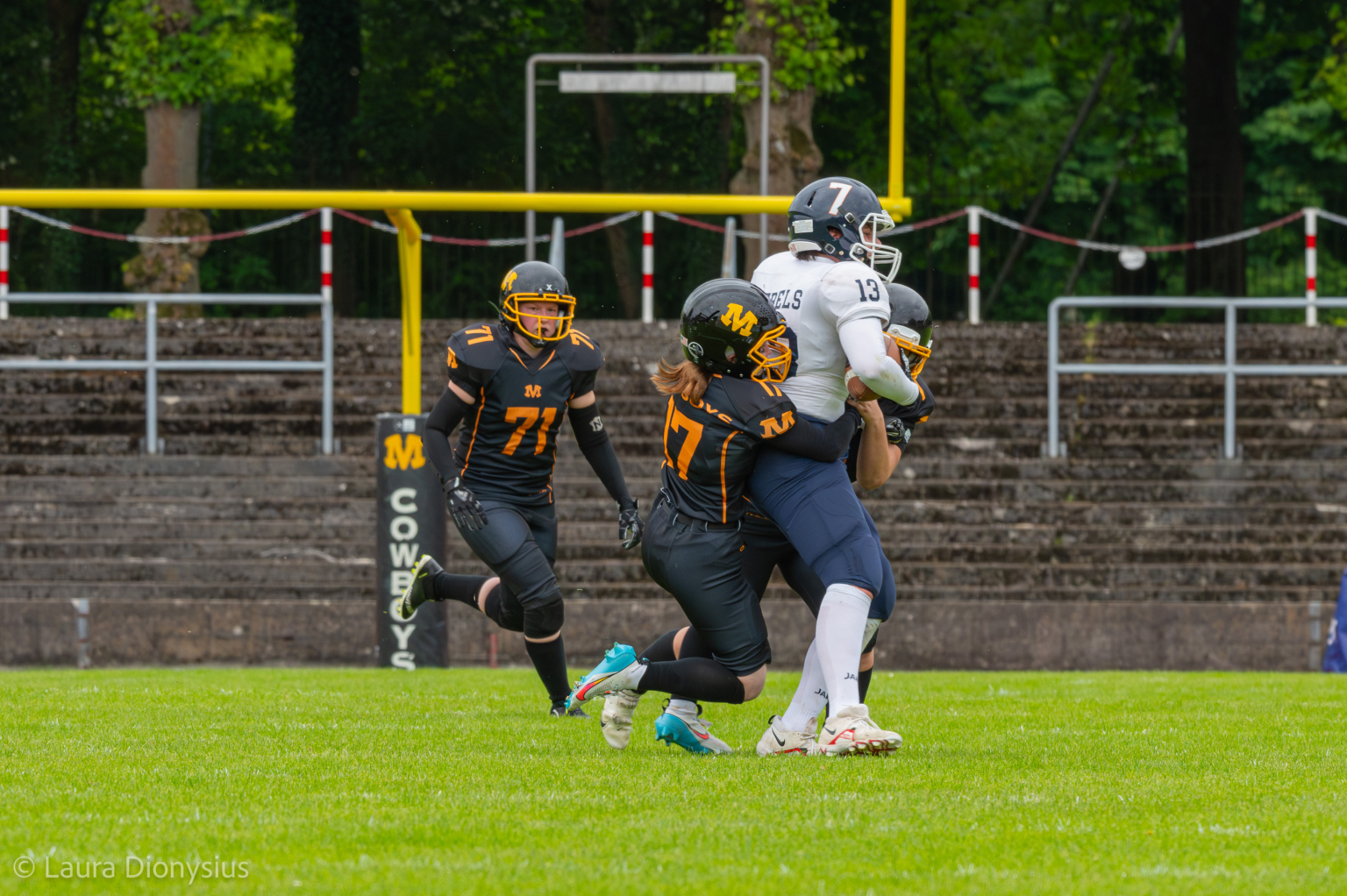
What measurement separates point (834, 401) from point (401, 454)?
560 cm

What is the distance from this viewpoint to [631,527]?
734cm

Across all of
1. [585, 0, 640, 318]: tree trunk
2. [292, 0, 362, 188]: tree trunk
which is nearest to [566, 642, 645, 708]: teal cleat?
[585, 0, 640, 318]: tree trunk

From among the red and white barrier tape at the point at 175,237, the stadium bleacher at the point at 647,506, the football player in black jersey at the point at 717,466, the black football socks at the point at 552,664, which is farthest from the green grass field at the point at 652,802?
the red and white barrier tape at the point at 175,237

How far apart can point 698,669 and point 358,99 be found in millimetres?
21332

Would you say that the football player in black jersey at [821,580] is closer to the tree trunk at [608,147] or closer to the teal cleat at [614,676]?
the teal cleat at [614,676]

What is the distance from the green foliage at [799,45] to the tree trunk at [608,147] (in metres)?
2.87

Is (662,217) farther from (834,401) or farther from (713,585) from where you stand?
(713,585)

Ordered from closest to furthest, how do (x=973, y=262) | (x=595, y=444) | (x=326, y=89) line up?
(x=595, y=444) < (x=973, y=262) < (x=326, y=89)

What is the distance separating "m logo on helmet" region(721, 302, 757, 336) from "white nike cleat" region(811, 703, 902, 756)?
126 cm

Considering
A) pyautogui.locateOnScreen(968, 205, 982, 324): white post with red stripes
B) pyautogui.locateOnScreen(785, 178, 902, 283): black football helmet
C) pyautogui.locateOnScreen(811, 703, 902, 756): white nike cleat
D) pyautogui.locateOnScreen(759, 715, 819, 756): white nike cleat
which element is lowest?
pyautogui.locateOnScreen(759, 715, 819, 756): white nike cleat

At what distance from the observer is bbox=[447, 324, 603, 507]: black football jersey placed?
7.48 meters

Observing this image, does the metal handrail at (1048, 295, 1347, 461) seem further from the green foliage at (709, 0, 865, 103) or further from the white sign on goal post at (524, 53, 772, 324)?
the green foliage at (709, 0, 865, 103)

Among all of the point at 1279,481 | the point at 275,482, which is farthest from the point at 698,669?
the point at 1279,481

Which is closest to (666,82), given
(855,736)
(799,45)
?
(799,45)
